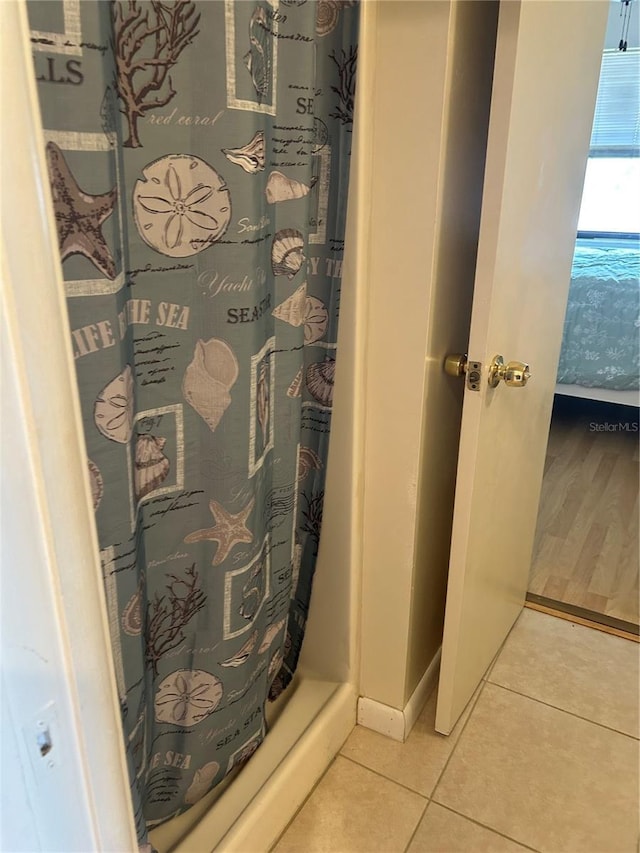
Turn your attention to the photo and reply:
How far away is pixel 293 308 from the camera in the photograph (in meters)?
1.09

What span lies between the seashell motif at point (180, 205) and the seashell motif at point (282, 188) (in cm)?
11

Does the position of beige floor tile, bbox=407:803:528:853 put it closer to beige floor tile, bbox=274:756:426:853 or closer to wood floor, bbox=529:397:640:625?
beige floor tile, bbox=274:756:426:853

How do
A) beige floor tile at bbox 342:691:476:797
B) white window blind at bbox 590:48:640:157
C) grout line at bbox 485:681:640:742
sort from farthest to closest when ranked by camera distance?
white window blind at bbox 590:48:640:157 → grout line at bbox 485:681:640:742 → beige floor tile at bbox 342:691:476:797

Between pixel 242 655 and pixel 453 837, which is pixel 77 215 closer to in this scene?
pixel 242 655

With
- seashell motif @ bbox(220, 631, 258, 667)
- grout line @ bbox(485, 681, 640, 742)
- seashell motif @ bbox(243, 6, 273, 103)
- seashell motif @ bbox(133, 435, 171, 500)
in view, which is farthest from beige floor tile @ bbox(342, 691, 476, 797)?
seashell motif @ bbox(243, 6, 273, 103)

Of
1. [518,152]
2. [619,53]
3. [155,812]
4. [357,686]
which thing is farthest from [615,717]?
[619,53]

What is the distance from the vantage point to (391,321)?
1.24 m

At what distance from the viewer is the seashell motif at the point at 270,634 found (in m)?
1.29

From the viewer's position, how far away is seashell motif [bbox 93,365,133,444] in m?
0.82

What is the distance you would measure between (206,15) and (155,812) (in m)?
1.26

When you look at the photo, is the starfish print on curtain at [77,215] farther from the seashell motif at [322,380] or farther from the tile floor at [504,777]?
the tile floor at [504,777]

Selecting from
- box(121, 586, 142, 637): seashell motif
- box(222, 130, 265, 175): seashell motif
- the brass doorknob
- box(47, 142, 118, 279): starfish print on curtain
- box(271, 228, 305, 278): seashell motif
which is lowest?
box(121, 586, 142, 637): seashell motif

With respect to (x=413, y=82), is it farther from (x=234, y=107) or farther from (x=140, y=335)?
(x=140, y=335)

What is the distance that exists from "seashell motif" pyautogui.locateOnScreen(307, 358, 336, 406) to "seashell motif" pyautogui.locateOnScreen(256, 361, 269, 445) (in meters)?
0.19
